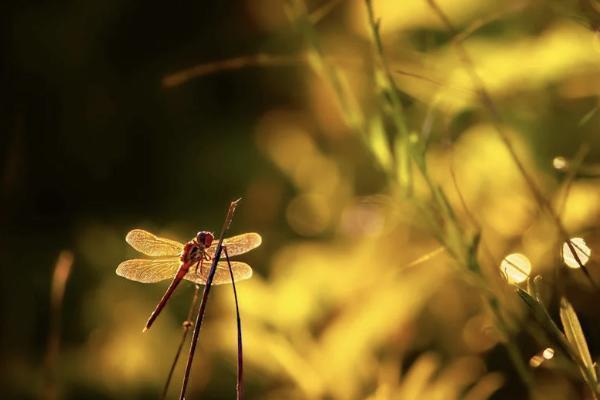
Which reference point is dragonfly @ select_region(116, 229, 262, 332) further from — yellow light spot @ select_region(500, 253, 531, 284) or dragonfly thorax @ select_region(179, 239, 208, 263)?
yellow light spot @ select_region(500, 253, 531, 284)

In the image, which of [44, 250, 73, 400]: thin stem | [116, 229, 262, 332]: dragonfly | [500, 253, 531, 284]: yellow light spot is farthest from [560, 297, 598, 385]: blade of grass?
[44, 250, 73, 400]: thin stem

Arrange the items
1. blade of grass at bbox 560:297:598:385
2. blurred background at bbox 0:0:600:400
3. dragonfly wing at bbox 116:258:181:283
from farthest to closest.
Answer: blurred background at bbox 0:0:600:400
dragonfly wing at bbox 116:258:181:283
blade of grass at bbox 560:297:598:385

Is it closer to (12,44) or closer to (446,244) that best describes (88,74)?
(12,44)

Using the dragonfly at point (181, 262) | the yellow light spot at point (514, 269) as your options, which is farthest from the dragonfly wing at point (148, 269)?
the yellow light spot at point (514, 269)

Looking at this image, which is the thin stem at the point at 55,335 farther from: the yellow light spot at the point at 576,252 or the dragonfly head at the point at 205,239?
the yellow light spot at the point at 576,252

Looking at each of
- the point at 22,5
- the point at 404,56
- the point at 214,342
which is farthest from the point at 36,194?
the point at 404,56

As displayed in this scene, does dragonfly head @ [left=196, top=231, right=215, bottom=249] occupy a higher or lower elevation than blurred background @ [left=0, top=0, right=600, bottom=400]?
lower
